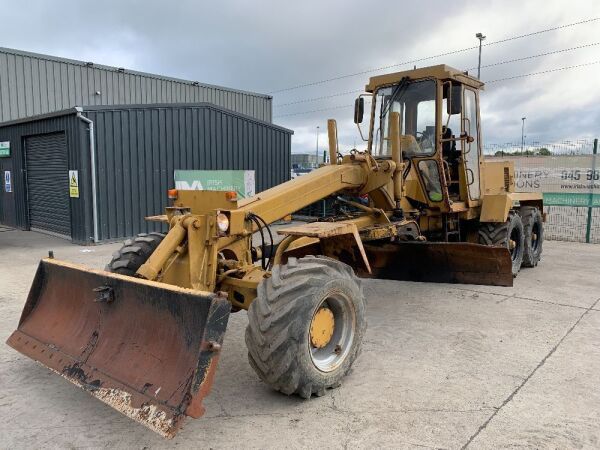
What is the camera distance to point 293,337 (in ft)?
Answer: 12.1

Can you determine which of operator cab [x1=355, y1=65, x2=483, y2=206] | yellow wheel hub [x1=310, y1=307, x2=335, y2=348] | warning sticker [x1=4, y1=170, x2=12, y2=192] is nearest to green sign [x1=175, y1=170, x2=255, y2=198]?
warning sticker [x1=4, y1=170, x2=12, y2=192]

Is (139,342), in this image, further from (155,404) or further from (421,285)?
(421,285)

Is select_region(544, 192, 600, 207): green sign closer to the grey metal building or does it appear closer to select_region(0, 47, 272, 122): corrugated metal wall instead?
the grey metal building

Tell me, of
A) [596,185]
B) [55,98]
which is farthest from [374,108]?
[55,98]

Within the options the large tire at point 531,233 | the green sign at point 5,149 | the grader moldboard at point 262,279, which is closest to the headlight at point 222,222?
the grader moldboard at point 262,279

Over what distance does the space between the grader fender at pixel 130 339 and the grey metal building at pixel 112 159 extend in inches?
325

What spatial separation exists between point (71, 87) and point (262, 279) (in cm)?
1938

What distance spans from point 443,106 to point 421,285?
2.84 meters

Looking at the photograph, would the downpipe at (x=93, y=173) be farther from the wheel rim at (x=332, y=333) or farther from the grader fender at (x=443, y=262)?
the wheel rim at (x=332, y=333)

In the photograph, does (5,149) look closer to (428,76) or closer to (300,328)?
(428,76)

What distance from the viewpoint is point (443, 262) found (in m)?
6.75

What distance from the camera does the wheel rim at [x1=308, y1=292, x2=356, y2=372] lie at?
13.3 feet

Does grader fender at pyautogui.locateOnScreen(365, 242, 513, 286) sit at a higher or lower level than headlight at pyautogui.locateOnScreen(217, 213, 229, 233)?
lower

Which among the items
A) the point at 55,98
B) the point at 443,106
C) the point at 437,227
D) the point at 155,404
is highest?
the point at 55,98
